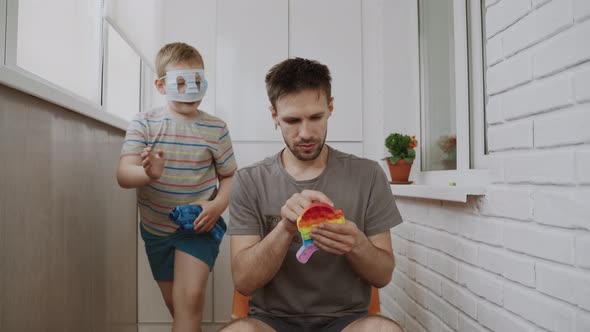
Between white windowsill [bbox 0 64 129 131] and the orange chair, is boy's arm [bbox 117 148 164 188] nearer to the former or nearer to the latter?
white windowsill [bbox 0 64 129 131]

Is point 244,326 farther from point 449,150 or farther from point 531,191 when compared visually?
point 449,150

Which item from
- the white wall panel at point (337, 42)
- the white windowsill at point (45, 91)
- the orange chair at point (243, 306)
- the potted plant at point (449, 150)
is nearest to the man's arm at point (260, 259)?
the orange chair at point (243, 306)

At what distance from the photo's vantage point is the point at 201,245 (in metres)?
1.89

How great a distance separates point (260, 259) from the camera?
127 centimetres

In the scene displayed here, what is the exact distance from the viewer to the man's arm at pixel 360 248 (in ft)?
3.76

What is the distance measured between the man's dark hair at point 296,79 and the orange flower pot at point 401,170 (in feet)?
3.07

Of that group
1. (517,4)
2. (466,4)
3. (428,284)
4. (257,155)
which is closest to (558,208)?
(517,4)

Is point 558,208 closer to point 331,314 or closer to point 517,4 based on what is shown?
point 517,4

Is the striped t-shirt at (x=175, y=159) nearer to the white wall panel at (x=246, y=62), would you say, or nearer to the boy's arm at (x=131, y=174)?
the boy's arm at (x=131, y=174)

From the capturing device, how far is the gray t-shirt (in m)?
1.35

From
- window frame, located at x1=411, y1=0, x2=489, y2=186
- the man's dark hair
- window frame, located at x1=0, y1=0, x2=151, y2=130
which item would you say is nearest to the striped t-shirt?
window frame, located at x1=0, y1=0, x2=151, y2=130

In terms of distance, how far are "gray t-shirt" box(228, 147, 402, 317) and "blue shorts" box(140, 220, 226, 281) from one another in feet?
1.72

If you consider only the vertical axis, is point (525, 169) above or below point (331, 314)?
above

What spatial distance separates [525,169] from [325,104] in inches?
24.7
